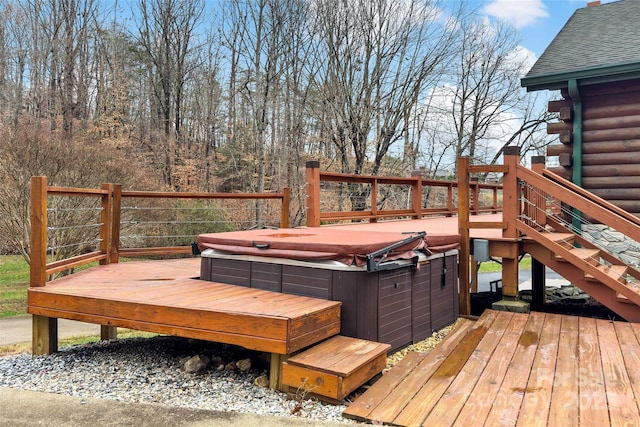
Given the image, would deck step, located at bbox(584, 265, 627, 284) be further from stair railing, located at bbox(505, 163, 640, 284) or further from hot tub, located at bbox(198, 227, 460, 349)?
hot tub, located at bbox(198, 227, 460, 349)

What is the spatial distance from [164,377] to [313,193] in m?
3.04

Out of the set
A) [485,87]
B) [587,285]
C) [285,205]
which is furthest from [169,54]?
[587,285]

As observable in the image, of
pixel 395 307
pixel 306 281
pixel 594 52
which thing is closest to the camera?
pixel 306 281

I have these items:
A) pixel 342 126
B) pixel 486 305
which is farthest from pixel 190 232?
pixel 486 305

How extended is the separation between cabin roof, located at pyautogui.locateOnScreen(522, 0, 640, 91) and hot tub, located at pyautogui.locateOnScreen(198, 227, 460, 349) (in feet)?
11.3

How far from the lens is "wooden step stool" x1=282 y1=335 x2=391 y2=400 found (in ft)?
7.64

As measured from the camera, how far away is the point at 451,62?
13156 millimetres

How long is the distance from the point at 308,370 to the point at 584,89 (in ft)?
18.9

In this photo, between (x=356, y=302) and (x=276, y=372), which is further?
(x=356, y=302)

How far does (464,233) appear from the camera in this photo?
4598 millimetres

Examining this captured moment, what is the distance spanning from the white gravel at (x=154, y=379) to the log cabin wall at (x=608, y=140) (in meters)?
5.34

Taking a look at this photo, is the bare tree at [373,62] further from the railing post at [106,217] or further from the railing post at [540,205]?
the railing post at [106,217]

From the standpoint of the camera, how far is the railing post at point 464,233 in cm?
452

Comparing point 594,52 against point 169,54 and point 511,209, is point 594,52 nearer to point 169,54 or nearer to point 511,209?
point 511,209
